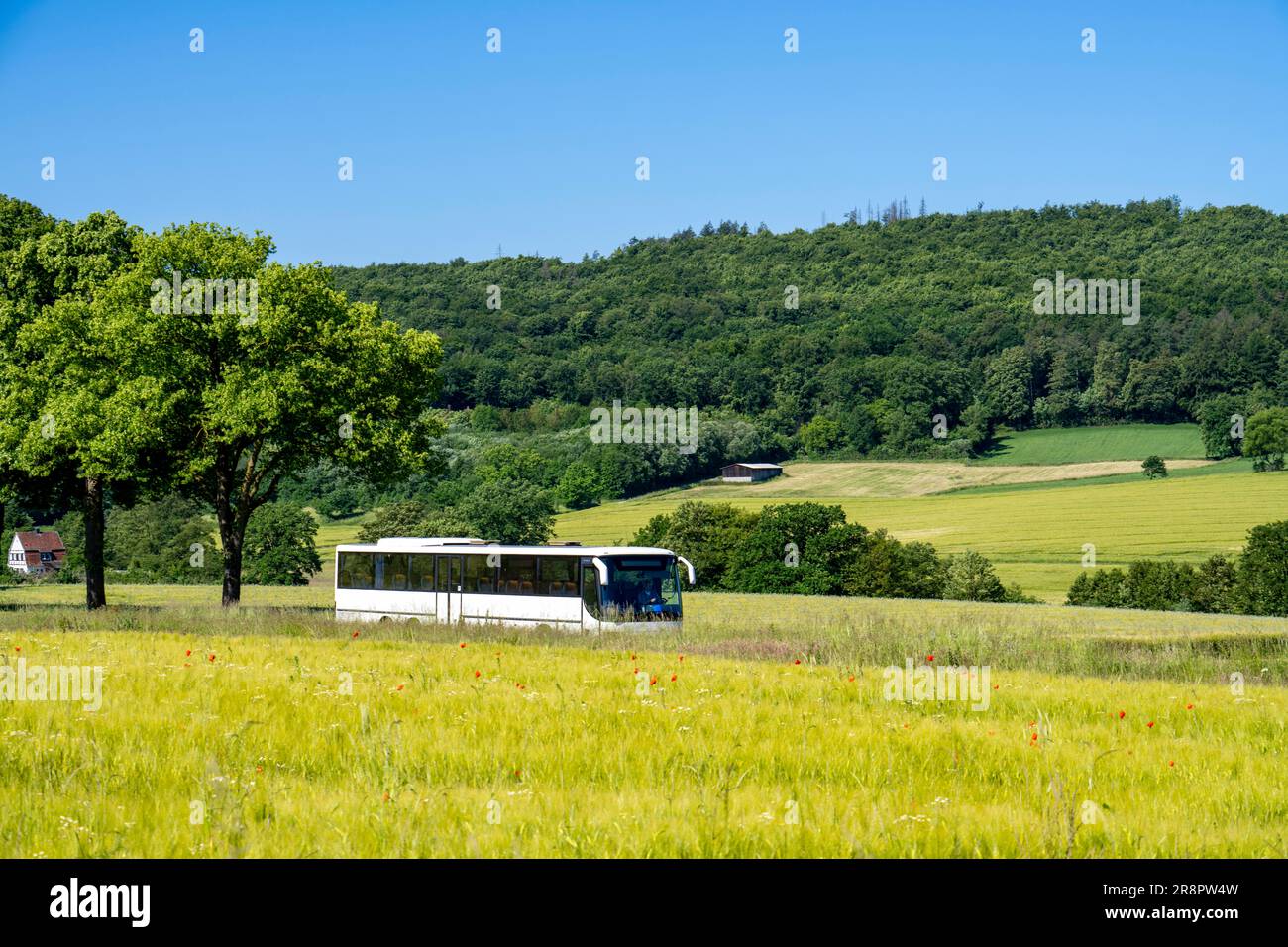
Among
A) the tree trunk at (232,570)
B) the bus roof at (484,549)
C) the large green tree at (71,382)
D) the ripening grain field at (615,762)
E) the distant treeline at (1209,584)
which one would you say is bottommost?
the distant treeline at (1209,584)

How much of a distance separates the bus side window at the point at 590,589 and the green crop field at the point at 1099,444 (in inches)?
4456

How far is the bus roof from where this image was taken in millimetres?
36031

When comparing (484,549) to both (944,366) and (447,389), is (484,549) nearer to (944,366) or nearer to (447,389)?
(447,389)

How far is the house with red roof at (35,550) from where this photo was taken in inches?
6220

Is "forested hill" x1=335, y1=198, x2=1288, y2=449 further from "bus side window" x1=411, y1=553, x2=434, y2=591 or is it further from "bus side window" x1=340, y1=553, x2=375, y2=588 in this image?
"bus side window" x1=411, y1=553, x2=434, y2=591

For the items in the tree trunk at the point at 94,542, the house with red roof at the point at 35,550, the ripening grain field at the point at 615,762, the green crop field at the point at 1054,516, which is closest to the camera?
the ripening grain field at the point at 615,762

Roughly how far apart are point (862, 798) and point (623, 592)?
1073 inches

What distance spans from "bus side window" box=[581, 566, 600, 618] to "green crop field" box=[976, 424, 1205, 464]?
113177 millimetres

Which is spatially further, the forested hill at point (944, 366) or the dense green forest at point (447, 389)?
the forested hill at point (944, 366)

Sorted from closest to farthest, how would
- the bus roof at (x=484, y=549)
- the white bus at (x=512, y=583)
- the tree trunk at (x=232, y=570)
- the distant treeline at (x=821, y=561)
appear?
1. the white bus at (x=512, y=583)
2. the bus roof at (x=484, y=549)
3. the tree trunk at (x=232, y=570)
4. the distant treeline at (x=821, y=561)

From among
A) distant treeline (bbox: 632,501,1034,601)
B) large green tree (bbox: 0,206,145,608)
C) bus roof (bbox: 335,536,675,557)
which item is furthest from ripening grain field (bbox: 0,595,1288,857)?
distant treeline (bbox: 632,501,1034,601)

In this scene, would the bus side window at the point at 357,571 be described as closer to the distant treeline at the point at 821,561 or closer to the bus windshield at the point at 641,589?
the bus windshield at the point at 641,589

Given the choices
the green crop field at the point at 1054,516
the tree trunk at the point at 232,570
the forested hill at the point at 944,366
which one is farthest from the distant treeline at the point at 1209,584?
the forested hill at the point at 944,366
